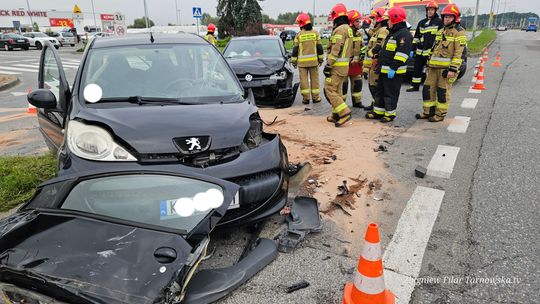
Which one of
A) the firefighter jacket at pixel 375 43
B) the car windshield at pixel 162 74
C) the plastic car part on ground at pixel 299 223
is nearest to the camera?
the plastic car part on ground at pixel 299 223

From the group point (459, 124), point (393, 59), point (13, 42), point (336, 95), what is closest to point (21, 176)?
point (336, 95)

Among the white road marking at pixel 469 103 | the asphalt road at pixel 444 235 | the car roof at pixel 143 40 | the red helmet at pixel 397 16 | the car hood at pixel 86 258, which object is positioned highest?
the red helmet at pixel 397 16

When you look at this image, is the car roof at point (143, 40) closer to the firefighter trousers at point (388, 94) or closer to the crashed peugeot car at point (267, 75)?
the crashed peugeot car at point (267, 75)

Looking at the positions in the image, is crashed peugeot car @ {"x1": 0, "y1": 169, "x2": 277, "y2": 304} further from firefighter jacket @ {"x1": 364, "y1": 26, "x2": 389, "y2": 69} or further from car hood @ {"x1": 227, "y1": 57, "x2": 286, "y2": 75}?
firefighter jacket @ {"x1": 364, "y1": 26, "x2": 389, "y2": 69}

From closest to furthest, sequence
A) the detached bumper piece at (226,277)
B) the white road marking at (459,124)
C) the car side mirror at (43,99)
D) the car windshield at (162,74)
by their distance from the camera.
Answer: the detached bumper piece at (226,277)
the car side mirror at (43,99)
the car windshield at (162,74)
the white road marking at (459,124)

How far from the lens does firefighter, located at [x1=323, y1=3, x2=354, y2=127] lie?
6508mm

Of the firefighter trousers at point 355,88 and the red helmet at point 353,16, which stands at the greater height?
the red helmet at point 353,16

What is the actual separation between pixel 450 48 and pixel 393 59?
96 centimetres

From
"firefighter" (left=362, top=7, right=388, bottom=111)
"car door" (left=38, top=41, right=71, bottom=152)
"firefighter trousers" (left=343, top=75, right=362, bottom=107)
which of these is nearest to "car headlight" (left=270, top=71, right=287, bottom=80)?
"firefighter trousers" (left=343, top=75, right=362, bottom=107)

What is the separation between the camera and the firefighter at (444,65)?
6348mm

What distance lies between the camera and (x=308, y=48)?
317 inches

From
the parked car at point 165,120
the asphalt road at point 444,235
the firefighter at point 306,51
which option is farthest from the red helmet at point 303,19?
the parked car at point 165,120

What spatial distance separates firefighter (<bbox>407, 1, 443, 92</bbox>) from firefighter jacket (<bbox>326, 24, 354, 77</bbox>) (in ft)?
8.28

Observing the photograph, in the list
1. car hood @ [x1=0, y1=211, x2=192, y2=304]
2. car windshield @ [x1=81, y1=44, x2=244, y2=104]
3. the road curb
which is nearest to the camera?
car hood @ [x1=0, y1=211, x2=192, y2=304]
